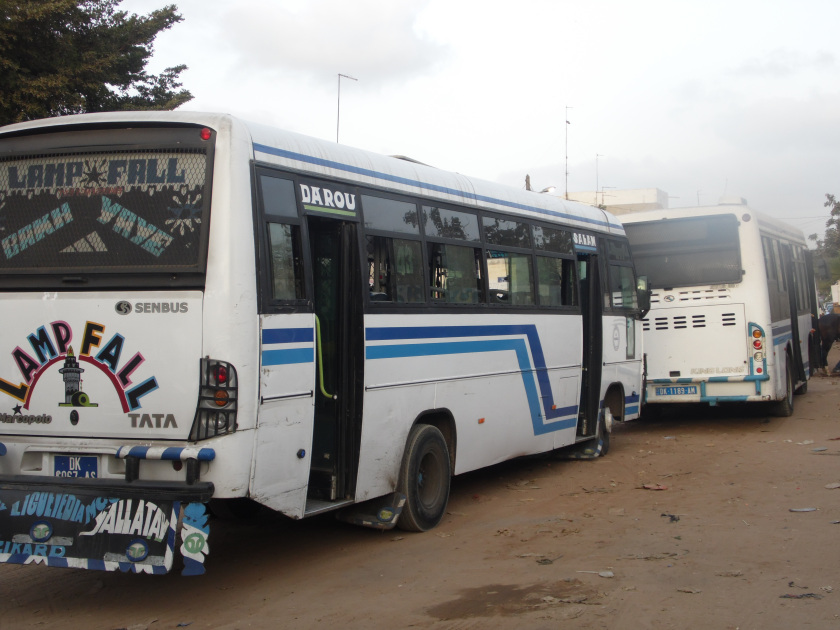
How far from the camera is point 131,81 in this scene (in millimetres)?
16359

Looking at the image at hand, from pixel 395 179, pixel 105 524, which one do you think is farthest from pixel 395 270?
pixel 105 524

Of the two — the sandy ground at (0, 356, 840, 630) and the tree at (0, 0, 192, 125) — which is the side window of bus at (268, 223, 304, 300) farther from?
the tree at (0, 0, 192, 125)

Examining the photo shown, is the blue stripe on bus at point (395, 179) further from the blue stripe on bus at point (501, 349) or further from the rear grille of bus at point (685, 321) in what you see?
the rear grille of bus at point (685, 321)

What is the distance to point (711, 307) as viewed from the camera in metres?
14.0

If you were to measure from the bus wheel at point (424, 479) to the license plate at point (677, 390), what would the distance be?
6888mm

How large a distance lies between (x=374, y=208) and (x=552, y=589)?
3.25 metres

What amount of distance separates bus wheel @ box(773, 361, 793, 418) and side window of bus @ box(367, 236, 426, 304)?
31.0 feet

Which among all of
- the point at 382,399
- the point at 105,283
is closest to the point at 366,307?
the point at 382,399

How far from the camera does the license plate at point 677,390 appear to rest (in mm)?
14055

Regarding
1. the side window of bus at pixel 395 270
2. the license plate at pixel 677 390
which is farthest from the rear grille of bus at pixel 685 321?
the side window of bus at pixel 395 270

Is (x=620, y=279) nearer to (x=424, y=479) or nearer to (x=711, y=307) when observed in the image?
(x=711, y=307)

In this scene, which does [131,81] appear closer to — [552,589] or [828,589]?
[552,589]

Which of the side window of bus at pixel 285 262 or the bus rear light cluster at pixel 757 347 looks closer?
the side window of bus at pixel 285 262

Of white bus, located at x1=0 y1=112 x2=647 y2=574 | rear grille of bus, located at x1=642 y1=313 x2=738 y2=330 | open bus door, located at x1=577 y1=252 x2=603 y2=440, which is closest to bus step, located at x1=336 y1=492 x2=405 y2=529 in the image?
white bus, located at x1=0 y1=112 x2=647 y2=574
